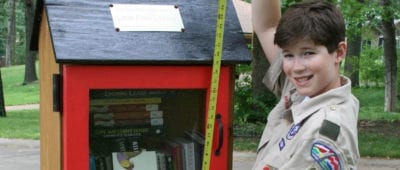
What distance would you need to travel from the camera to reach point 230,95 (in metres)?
2.34

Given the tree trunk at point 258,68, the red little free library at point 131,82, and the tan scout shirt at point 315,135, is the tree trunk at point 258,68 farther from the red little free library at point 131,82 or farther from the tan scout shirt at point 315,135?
the tan scout shirt at point 315,135

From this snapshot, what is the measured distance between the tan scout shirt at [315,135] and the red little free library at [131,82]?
401mm

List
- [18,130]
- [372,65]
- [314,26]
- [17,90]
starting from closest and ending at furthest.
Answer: [314,26] < [18,130] < [372,65] < [17,90]

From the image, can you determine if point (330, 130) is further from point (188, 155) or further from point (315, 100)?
point (188, 155)

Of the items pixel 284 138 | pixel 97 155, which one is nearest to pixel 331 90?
pixel 284 138

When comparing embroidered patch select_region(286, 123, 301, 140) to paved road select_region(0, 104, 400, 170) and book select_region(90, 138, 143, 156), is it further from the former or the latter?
paved road select_region(0, 104, 400, 170)

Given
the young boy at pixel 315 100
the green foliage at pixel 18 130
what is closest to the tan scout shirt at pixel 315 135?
the young boy at pixel 315 100

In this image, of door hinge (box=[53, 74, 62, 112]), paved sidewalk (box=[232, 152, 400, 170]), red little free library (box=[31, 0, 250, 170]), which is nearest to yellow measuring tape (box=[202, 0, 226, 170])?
red little free library (box=[31, 0, 250, 170])

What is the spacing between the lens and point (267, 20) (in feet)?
7.59

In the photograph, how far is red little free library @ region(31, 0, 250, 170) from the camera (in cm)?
215

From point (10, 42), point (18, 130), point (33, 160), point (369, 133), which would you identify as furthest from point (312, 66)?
point (10, 42)

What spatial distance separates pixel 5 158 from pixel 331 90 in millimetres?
5401

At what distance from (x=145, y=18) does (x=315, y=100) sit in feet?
2.69

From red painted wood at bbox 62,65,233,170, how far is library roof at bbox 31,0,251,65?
1.8 inches
